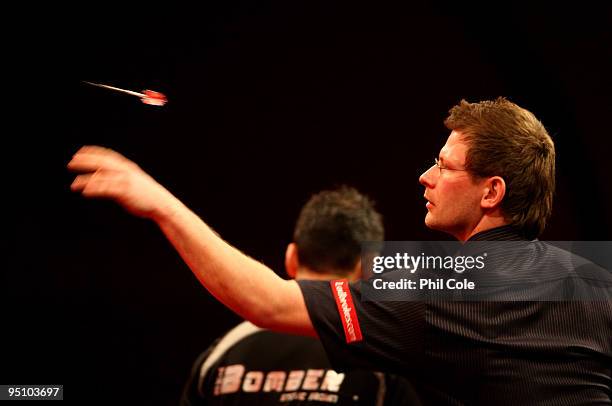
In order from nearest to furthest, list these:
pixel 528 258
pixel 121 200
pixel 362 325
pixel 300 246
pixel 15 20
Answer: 1. pixel 121 200
2. pixel 362 325
3. pixel 528 258
4. pixel 300 246
5. pixel 15 20

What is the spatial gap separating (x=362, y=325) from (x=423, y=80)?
8.07 ft

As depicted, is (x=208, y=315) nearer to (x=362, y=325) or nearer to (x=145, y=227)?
(x=145, y=227)

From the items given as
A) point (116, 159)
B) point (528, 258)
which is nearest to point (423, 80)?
point (528, 258)

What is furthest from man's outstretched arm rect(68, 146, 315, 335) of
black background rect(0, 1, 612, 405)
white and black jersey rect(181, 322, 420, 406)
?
black background rect(0, 1, 612, 405)

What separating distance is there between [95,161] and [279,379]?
894mm

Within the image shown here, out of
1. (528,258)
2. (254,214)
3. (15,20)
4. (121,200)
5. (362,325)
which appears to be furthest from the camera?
(254,214)

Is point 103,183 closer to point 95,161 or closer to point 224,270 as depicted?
point 95,161

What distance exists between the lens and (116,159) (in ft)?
4.49

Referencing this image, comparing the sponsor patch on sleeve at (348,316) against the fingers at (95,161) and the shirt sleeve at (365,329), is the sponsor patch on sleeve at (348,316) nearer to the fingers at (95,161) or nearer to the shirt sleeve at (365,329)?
the shirt sleeve at (365,329)

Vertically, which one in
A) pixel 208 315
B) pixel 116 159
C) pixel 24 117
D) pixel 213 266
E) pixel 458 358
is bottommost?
pixel 208 315

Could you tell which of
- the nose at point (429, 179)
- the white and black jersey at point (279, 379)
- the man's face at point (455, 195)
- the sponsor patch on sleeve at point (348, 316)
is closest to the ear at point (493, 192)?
the man's face at point (455, 195)

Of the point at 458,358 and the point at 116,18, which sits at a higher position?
the point at 116,18

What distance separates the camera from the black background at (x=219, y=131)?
3432mm

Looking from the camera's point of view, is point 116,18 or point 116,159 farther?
point 116,18
